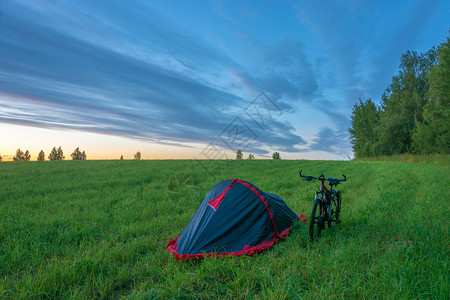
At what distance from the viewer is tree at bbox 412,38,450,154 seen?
22906mm

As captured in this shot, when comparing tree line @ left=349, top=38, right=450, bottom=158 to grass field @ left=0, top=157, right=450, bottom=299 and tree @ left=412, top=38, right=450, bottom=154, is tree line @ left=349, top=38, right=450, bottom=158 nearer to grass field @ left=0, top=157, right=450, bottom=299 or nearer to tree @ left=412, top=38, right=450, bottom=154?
tree @ left=412, top=38, right=450, bottom=154

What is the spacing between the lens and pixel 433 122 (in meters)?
28.7

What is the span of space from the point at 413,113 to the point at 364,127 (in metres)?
16.4

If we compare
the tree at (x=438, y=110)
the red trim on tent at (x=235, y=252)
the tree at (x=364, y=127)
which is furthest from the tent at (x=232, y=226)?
the tree at (x=364, y=127)

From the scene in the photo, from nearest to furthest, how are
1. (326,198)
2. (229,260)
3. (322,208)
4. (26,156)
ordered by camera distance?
(229,260), (322,208), (326,198), (26,156)

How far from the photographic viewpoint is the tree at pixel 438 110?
75.2 feet

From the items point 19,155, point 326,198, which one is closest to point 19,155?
point 19,155

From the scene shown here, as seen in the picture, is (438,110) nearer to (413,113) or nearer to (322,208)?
(413,113)

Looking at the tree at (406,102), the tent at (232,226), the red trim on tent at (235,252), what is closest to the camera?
the red trim on tent at (235,252)

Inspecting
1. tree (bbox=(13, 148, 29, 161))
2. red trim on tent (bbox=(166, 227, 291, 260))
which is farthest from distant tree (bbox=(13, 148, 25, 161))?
red trim on tent (bbox=(166, 227, 291, 260))

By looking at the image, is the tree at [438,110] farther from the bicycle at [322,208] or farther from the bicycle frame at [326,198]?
the bicycle frame at [326,198]

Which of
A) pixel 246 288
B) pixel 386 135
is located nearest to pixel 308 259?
pixel 246 288

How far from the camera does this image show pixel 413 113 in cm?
3997

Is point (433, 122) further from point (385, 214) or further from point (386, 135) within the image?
point (385, 214)
